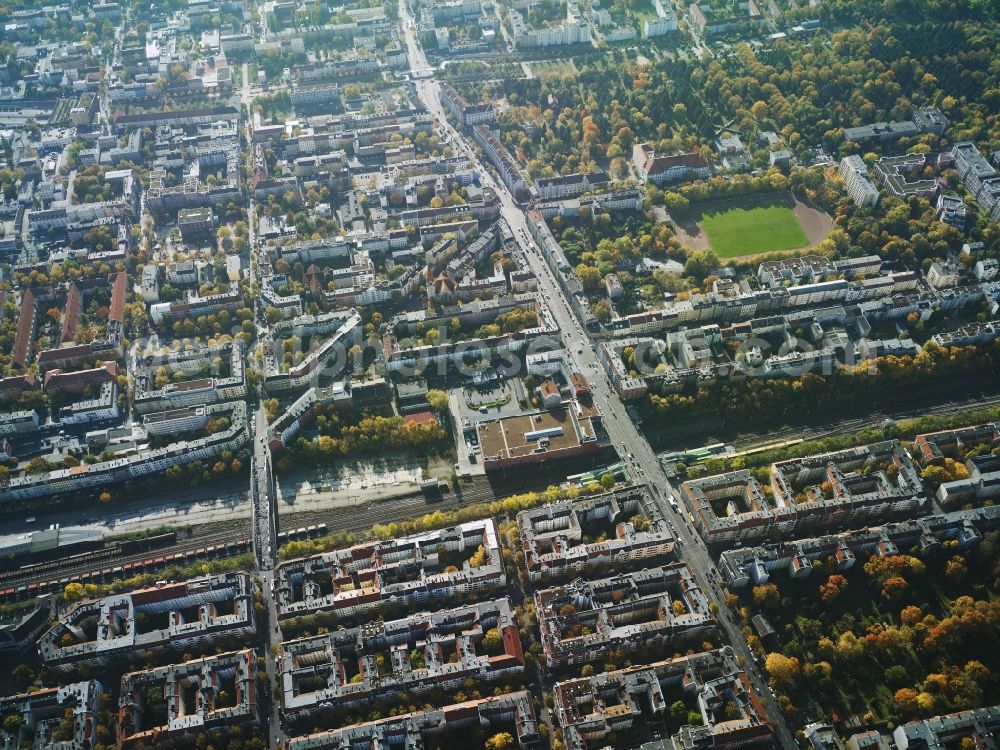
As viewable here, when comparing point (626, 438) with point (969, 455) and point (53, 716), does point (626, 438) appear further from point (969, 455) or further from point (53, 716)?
point (53, 716)

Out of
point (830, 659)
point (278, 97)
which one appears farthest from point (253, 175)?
point (830, 659)

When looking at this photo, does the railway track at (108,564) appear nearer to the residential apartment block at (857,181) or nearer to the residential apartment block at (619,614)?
the residential apartment block at (619,614)

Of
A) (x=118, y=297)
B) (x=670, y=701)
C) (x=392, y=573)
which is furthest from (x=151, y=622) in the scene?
(x=118, y=297)

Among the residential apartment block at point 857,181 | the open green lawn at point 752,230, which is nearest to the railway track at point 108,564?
the open green lawn at point 752,230

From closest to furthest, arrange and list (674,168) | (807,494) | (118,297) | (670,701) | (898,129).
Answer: (670,701) → (807,494) → (118,297) → (674,168) → (898,129)

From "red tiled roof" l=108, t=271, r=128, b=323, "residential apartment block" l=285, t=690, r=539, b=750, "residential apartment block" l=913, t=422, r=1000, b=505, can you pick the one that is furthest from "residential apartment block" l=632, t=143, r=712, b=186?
"residential apartment block" l=285, t=690, r=539, b=750

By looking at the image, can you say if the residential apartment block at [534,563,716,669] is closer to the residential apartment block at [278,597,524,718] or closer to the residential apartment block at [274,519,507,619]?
the residential apartment block at [278,597,524,718]
